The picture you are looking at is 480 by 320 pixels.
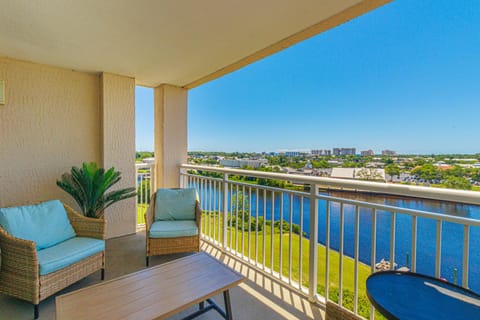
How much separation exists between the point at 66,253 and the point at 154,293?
1.23 meters

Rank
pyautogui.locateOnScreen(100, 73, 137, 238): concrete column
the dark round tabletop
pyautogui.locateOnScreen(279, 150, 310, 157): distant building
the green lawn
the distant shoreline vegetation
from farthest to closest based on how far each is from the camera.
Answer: pyautogui.locateOnScreen(100, 73, 137, 238): concrete column, pyautogui.locateOnScreen(279, 150, 310, 157): distant building, the green lawn, the distant shoreline vegetation, the dark round tabletop

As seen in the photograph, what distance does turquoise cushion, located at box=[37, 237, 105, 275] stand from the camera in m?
1.96

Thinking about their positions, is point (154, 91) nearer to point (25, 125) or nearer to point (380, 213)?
point (25, 125)

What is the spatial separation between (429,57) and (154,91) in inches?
163

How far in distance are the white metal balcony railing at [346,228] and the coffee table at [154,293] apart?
0.90m

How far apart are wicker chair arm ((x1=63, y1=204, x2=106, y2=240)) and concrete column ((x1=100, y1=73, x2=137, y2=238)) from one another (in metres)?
1.04

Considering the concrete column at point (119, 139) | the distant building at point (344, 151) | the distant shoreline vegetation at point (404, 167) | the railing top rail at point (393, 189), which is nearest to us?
the railing top rail at point (393, 189)

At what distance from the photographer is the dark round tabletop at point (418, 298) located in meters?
0.97

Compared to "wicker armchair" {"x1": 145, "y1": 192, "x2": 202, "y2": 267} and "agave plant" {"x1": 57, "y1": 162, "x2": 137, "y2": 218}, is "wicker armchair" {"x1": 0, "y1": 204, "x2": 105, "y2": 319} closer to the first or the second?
"wicker armchair" {"x1": 145, "y1": 192, "x2": 202, "y2": 267}

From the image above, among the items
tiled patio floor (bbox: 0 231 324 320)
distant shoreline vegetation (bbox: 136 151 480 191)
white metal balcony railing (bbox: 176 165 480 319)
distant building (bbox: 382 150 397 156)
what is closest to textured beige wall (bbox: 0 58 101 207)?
tiled patio floor (bbox: 0 231 324 320)

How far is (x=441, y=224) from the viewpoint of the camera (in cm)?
144

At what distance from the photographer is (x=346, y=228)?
1.98 meters

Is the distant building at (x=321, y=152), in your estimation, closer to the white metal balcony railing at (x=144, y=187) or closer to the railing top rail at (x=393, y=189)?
the railing top rail at (x=393, y=189)

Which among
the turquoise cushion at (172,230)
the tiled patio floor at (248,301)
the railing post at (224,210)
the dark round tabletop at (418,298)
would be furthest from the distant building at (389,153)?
the turquoise cushion at (172,230)
